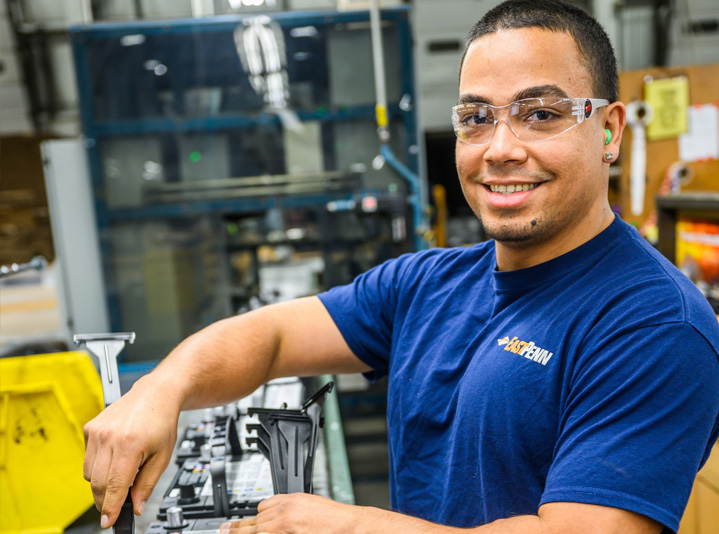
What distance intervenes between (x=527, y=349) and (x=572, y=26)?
44 cm

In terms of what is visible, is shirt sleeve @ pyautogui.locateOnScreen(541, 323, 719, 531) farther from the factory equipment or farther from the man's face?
the factory equipment

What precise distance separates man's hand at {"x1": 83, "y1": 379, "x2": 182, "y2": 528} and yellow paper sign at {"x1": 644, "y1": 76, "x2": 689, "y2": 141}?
3935 mm

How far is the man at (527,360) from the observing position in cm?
60

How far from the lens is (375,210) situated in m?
3.22

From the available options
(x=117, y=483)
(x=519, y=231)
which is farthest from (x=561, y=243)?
(x=117, y=483)

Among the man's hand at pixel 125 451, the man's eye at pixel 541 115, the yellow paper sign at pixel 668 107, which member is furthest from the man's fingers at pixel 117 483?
the yellow paper sign at pixel 668 107

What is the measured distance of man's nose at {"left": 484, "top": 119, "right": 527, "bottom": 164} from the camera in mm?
787

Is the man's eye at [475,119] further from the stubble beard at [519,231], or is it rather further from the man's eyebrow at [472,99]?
the stubble beard at [519,231]

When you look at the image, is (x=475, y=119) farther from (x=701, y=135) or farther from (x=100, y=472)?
(x=701, y=135)

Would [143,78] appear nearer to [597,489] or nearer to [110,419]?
[110,419]

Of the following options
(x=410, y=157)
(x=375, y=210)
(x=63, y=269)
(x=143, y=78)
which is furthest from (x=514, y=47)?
(x=63, y=269)

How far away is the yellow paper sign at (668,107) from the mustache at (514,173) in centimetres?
355

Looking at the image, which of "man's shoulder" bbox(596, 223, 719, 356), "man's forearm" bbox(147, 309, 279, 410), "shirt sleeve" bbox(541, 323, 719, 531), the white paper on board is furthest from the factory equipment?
"shirt sleeve" bbox(541, 323, 719, 531)

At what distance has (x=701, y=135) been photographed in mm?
3959
